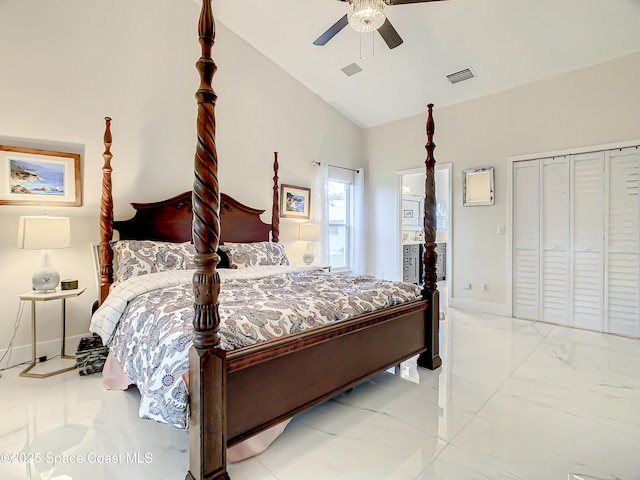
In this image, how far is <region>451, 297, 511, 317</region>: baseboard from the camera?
445 cm

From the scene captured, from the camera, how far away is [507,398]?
2.32 metres

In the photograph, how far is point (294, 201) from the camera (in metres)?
4.87

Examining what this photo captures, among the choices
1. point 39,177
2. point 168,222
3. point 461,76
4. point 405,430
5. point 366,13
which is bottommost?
point 405,430

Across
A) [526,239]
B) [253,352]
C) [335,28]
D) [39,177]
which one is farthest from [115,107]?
[526,239]

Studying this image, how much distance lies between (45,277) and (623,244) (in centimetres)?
554

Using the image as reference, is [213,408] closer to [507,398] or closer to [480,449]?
[480,449]

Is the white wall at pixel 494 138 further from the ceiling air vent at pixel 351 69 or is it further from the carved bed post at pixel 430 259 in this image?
the carved bed post at pixel 430 259

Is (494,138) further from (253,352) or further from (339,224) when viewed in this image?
(253,352)

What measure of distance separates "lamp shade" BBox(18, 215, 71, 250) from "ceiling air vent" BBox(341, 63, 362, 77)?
3.56m

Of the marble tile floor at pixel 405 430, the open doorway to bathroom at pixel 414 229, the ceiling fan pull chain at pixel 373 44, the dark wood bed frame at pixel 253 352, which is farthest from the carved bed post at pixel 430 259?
the open doorway to bathroom at pixel 414 229

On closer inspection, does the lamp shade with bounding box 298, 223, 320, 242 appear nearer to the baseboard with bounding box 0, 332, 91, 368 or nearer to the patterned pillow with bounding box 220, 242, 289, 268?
the patterned pillow with bounding box 220, 242, 289, 268

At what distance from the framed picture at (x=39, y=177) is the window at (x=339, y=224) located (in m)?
3.34

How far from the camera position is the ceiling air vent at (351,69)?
429 cm

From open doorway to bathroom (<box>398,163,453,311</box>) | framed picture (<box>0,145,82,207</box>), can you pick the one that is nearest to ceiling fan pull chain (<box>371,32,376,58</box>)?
open doorway to bathroom (<box>398,163,453,311</box>)
